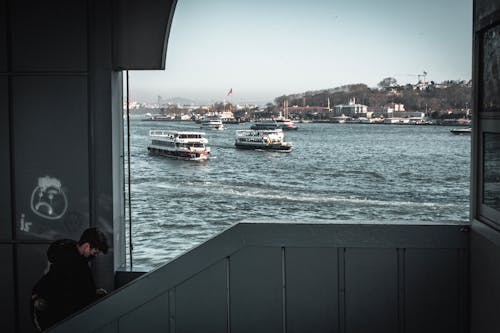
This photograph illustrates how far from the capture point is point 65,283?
225 centimetres

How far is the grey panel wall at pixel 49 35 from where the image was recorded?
303cm

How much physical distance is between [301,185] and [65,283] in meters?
52.2

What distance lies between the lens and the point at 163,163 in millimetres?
61062

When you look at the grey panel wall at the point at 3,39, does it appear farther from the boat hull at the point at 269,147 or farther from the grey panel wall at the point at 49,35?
the boat hull at the point at 269,147

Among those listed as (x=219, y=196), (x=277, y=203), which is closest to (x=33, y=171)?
(x=277, y=203)

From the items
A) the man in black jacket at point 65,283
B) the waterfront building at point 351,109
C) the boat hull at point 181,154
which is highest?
the waterfront building at point 351,109

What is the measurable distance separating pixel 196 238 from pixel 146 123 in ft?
136

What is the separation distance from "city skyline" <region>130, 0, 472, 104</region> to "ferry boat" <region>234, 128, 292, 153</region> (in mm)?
7283

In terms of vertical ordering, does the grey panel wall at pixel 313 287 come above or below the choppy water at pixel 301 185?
above

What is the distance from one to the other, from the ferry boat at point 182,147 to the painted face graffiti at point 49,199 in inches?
2198

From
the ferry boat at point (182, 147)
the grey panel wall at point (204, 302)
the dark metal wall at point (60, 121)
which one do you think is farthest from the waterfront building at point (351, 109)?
the grey panel wall at point (204, 302)

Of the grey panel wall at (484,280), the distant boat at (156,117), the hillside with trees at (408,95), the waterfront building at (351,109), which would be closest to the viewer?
the grey panel wall at (484,280)

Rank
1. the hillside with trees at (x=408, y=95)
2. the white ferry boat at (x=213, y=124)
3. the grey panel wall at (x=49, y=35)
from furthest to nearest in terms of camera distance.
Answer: the white ferry boat at (x=213, y=124)
the hillside with trees at (x=408, y=95)
the grey panel wall at (x=49, y=35)

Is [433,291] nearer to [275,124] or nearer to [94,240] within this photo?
[94,240]
